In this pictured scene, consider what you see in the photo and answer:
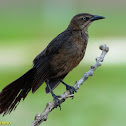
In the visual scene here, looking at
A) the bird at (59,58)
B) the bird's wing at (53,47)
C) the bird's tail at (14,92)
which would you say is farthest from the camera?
the bird's wing at (53,47)

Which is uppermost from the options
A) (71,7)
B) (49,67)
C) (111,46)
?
(71,7)

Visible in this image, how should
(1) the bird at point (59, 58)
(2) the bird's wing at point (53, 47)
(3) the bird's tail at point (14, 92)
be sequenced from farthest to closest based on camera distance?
(2) the bird's wing at point (53, 47) → (1) the bird at point (59, 58) → (3) the bird's tail at point (14, 92)

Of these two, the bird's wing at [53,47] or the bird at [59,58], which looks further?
the bird's wing at [53,47]

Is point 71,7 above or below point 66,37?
above

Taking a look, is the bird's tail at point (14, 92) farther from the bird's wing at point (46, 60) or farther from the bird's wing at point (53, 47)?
the bird's wing at point (53, 47)

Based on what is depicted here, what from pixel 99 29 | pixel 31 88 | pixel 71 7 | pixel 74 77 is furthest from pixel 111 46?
pixel 31 88

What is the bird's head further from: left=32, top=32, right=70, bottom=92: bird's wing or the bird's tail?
the bird's tail

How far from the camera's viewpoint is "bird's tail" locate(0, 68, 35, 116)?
3.61 metres

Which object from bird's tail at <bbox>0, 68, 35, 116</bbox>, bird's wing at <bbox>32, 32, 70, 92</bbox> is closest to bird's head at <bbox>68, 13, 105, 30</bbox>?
bird's wing at <bbox>32, 32, 70, 92</bbox>

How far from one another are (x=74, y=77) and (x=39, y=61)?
5.86 metres

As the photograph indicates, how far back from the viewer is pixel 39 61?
14.5 ft

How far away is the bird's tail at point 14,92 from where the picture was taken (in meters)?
3.61

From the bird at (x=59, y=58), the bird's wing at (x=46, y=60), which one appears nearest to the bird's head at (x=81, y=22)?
the bird at (x=59, y=58)

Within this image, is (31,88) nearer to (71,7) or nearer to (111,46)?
(111,46)
